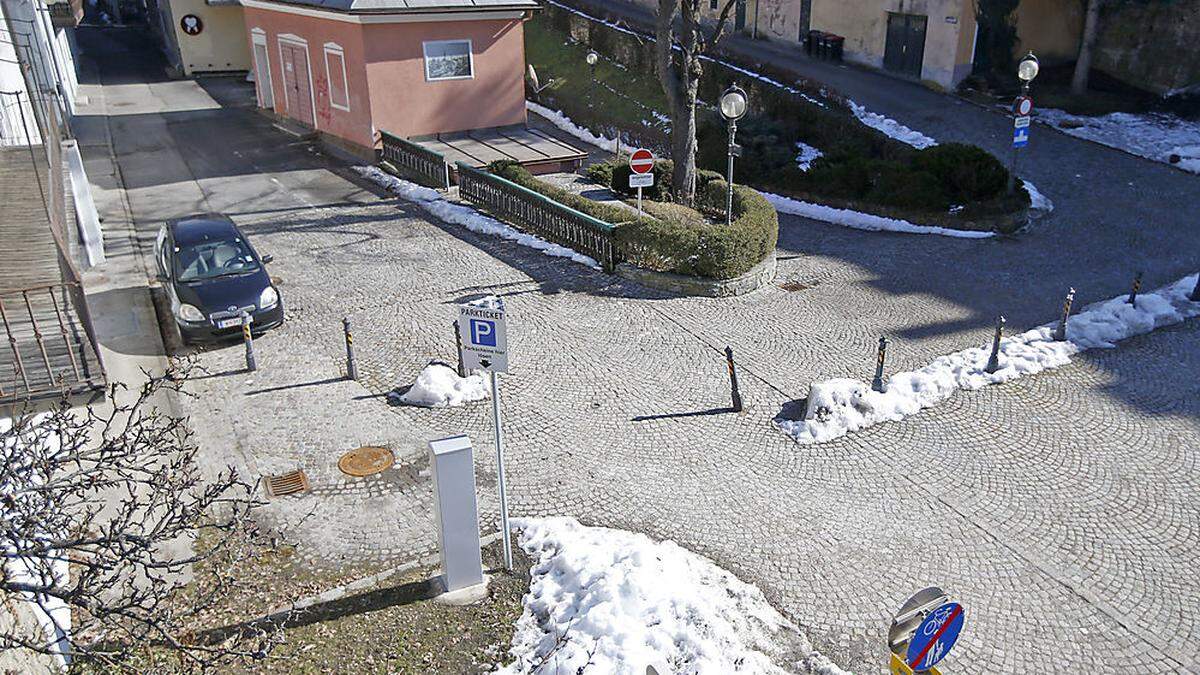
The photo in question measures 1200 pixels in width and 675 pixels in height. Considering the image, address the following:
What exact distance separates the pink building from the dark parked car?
1029 cm

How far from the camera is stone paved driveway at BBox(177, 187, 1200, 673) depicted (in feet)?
27.4

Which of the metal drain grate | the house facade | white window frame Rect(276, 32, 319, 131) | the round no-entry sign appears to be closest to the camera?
the metal drain grate

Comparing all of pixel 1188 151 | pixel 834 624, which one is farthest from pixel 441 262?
pixel 1188 151

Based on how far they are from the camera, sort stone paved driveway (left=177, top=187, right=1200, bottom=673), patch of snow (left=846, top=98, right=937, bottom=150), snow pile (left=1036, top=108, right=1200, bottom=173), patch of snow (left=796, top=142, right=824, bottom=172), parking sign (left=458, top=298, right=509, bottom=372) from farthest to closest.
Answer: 1. patch of snow (left=796, top=142, right=824, bottom=172)
2. patch of snow (left=846, top=98, right=937, bottom=150)
3. snow pile (left=1036, top=108, right=1200, bottom=173)
4. stone paved driveway (left=177, top=187, right=1200, bottom=673)
5. parking sign (left=458, top=298, right=509, bottom=372)

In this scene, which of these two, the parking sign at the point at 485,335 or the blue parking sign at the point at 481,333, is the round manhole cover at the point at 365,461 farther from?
the blue parking sign at the point at 481,333

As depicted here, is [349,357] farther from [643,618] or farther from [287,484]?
[643,618]

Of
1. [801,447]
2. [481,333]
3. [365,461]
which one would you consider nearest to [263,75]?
[365,461]

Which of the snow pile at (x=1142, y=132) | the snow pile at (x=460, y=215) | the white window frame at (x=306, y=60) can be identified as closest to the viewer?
the snow pile at (x=460, y=215)

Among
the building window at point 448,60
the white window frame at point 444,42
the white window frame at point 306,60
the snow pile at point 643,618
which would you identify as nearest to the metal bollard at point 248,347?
the snow pile at point 643,618

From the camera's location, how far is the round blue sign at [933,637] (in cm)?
Result: 522

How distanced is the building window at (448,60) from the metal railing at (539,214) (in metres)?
5.10

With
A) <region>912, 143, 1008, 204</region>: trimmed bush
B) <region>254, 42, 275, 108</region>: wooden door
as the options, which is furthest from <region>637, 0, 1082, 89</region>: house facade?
<region>254, 42, 275, 108</region>: wooden door

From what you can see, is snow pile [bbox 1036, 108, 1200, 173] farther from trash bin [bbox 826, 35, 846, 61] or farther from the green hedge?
the green hedge

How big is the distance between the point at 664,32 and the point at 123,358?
12.8 meters
